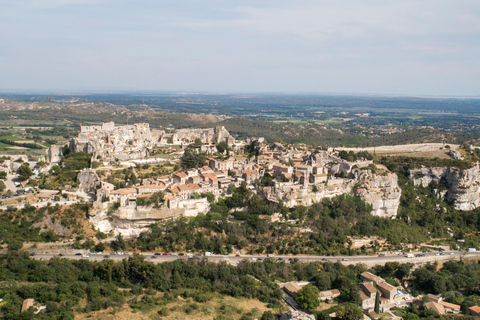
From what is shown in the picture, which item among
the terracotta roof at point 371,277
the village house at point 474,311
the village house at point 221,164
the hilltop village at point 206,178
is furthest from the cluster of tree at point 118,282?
the village house at point 474,311

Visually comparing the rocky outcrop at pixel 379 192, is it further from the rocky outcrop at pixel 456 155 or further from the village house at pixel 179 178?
the village house at pixel 179 178

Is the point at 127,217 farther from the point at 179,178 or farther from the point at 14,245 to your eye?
the point at 14,245

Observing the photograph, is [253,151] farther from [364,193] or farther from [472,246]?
[472,246]

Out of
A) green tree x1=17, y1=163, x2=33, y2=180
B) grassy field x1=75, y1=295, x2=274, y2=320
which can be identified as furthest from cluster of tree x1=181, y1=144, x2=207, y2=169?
grassy field x1=75, y1=295, x2=274, y2=320

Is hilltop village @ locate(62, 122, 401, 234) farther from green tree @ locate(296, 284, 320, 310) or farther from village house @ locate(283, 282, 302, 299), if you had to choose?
green tree @ locate(296, 284, 320, 310)

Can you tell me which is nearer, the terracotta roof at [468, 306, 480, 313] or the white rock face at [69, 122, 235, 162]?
the terracotta roof at [468, 306, 480, 313]

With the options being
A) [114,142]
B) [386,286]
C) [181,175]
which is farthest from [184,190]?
[114,142]
